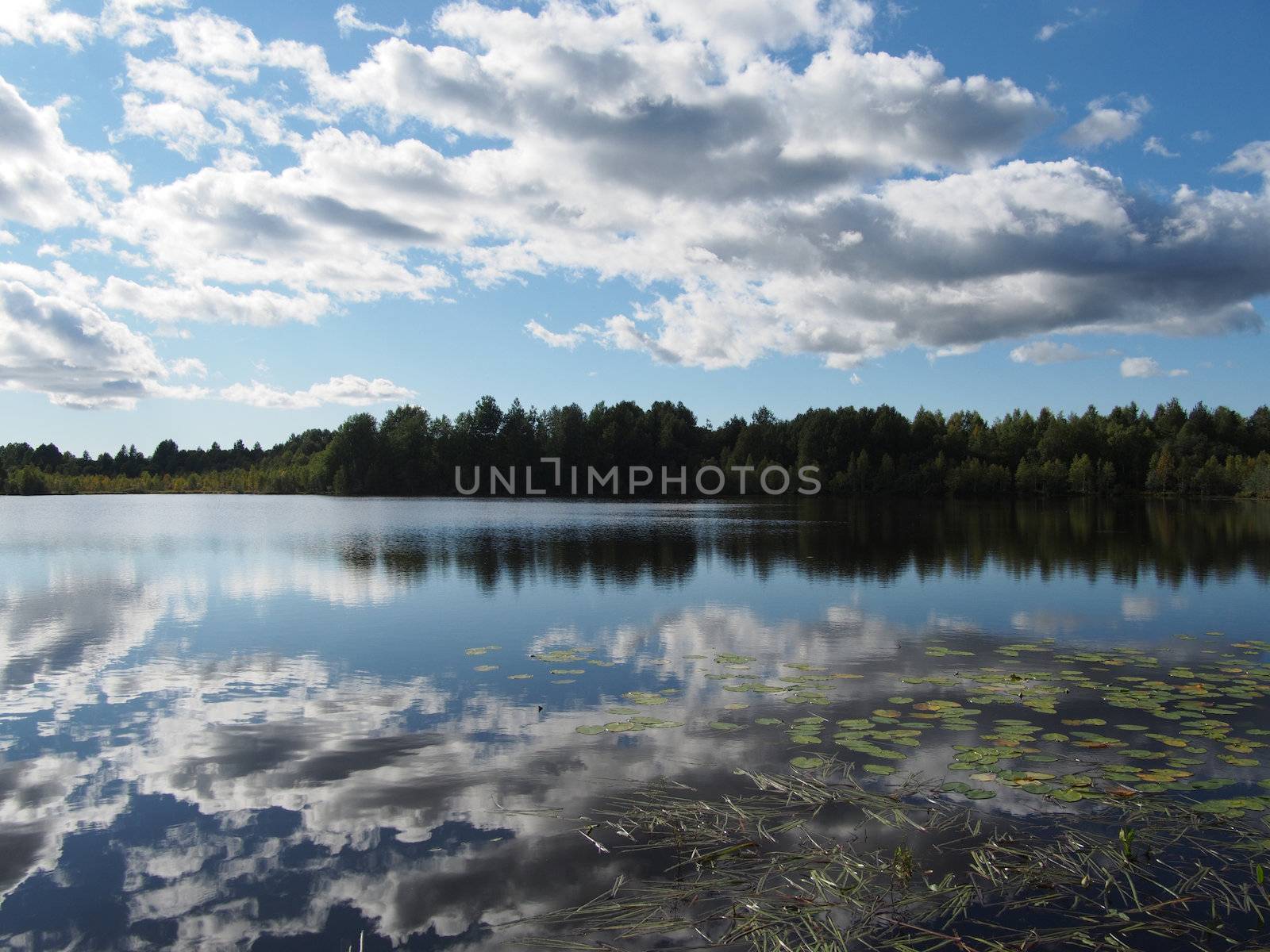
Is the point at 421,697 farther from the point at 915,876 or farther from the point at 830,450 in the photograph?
the point at 830,450

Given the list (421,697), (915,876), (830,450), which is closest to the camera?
(915,876)

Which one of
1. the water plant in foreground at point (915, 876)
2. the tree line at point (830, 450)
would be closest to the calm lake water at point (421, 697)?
the water plant in foreground at point (915, 876)

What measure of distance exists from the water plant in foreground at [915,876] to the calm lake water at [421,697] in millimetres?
500

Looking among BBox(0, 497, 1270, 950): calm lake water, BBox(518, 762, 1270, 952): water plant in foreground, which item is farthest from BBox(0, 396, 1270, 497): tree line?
BBox(518, 762, 1270, 952): water plant in foreground

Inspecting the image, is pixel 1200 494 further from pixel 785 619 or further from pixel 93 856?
pixel 93 856

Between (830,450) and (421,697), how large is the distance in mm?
119397

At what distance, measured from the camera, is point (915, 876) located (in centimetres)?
605

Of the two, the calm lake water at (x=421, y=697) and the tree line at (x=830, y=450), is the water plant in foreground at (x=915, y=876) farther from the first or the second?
the tree line at (x=830, y=450)

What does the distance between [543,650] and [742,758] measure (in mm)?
6435

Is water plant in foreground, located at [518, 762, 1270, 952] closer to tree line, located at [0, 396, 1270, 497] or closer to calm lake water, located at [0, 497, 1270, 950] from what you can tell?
calm lake water, located at [0, 497, 1270, 950]

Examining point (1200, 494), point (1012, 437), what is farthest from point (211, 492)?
point (1200, 494)

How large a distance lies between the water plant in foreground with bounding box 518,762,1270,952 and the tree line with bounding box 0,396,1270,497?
11666 centimetres

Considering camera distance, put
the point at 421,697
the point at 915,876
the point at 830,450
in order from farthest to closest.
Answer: the point at 830,450 < the point at 421,697 < the point at 915,876

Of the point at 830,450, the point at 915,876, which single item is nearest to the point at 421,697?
the point at 915,876
